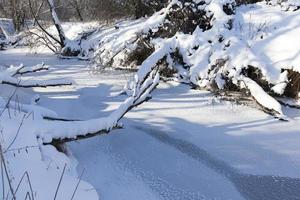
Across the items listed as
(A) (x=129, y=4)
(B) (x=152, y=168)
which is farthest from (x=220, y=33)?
(A) (x=129, y=4)

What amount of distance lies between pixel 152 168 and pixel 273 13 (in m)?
4.39

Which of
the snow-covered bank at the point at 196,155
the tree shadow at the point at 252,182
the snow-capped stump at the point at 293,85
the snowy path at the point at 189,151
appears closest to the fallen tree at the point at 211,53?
the snow-capped stump at the point at 293,85

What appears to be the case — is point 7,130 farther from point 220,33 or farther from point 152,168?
point 220,33

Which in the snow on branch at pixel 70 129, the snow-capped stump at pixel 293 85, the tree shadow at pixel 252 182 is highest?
the snow-capped stump at pixel 293 85

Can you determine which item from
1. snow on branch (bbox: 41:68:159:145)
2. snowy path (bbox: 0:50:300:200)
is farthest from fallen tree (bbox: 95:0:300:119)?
snow on branch (bbox: 41:68:159:145)

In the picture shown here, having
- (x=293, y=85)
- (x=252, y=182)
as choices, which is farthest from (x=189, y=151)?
(x=293, y=85)

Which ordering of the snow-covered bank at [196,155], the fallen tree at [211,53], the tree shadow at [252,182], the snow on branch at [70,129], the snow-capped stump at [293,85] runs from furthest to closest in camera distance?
the fallen tree at [211,53]
the snow-capped stump at [293,85]
the snow on branch at [70,129]
the snow-covered bank at [196,155]
the tree shadow at [252,182]

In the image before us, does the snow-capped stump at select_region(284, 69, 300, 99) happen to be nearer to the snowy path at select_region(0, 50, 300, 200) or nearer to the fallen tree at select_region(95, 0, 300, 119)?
the fallen tree at select_region(95, 0, 300, 119)

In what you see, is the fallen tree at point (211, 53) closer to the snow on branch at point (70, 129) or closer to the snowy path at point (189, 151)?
the snowy path at point (189, 151)

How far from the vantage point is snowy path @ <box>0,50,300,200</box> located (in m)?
4.29

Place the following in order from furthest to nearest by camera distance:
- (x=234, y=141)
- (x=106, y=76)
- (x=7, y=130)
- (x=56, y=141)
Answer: (x=106, y=76) → (x=234, y=141) → (x=56, y=141) → (x=7, y=130)

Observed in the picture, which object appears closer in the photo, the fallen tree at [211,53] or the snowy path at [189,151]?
the snowy path at [189,151]

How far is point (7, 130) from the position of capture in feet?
13.9

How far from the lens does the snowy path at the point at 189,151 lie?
429cm
